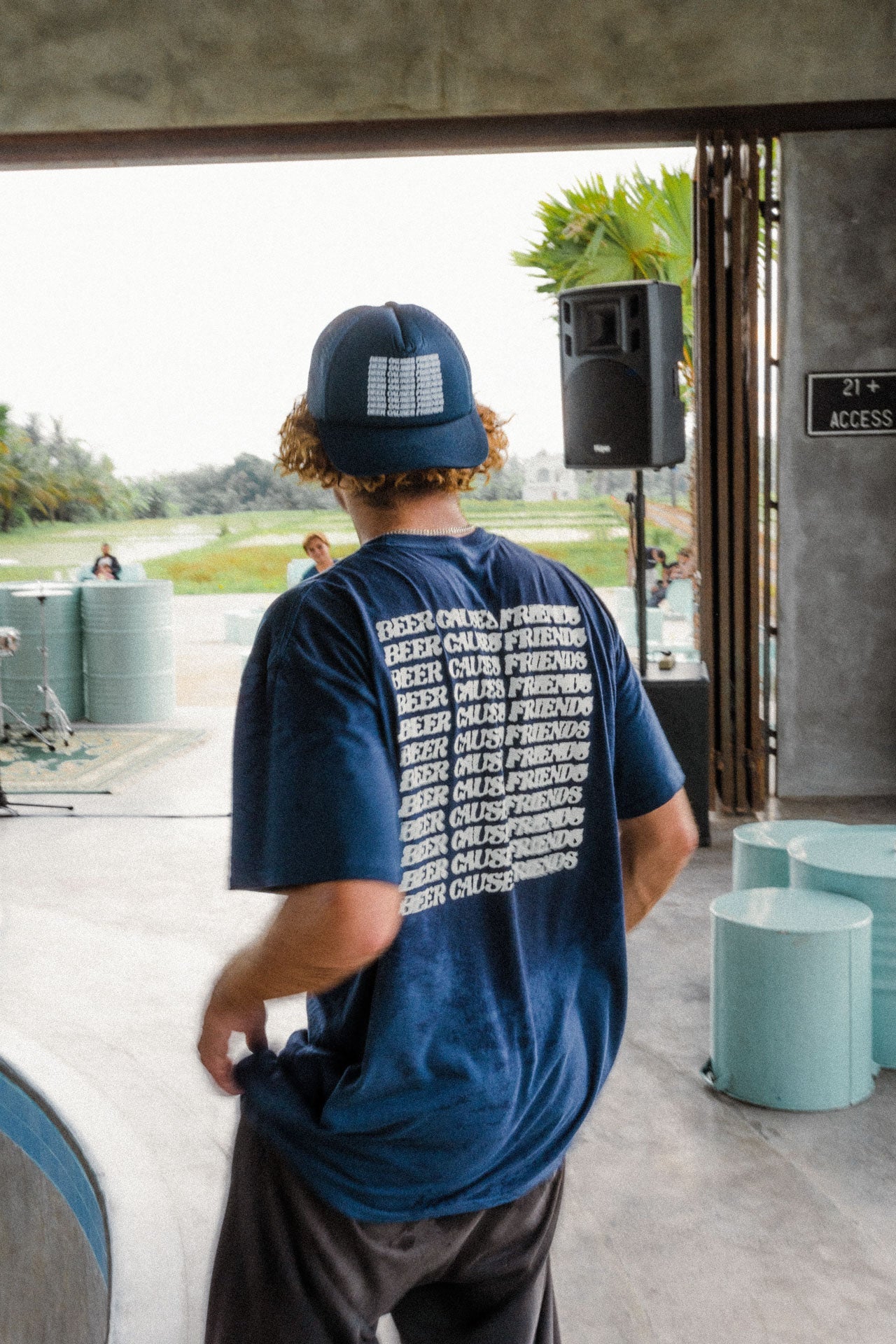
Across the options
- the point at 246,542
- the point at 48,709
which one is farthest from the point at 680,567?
the point at 48,709

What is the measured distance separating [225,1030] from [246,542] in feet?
29.6

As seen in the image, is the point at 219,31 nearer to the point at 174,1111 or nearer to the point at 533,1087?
the point at 174,1111

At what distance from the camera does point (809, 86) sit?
539 cm

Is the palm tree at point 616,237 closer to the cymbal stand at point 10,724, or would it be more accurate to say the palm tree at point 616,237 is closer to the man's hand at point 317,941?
the cymbal stand at point 10,724

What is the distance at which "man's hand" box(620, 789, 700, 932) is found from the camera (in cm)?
129

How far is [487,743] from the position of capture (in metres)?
1.11

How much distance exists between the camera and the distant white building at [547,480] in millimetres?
7801

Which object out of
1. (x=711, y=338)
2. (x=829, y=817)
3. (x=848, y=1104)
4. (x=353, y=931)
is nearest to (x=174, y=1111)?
(x=848, y=1104)

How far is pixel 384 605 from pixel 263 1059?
16.7 inches

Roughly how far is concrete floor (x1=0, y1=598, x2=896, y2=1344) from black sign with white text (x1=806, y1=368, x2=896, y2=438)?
7.49 feet

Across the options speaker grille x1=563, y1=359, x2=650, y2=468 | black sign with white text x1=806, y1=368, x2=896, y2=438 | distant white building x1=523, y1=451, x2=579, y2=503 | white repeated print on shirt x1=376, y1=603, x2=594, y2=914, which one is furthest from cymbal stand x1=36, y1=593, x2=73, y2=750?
white repeated print on shirt x1=376, y1=603, x2=594, y2=914

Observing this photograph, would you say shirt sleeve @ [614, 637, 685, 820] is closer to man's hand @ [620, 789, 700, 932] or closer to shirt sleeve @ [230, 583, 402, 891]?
man's hand @ [620, 789, 700, 932]

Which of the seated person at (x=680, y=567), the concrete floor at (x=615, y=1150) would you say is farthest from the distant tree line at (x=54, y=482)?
the concrete floor at (x=615, y=1150)

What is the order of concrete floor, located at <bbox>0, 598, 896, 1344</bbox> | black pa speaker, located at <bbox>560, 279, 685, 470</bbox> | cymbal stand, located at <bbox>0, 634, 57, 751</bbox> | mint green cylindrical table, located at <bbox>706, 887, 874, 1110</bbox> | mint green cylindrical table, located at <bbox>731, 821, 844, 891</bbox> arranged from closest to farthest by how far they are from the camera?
concrete floor, located at <bbox>0, 598, 896, 1344</bbox> < mint green cylindrical table, located at <bbox>706, 887, 874, 1110</bbox> < mint green cylindrical table, located at <bbox>731, 821, 844, 891</bbox> < black pa speaker, located at <bbox>560, 279, 685, 470</bbox> < cymbal stand, located at <bbox>0, 634, 57, 751</bbox>
